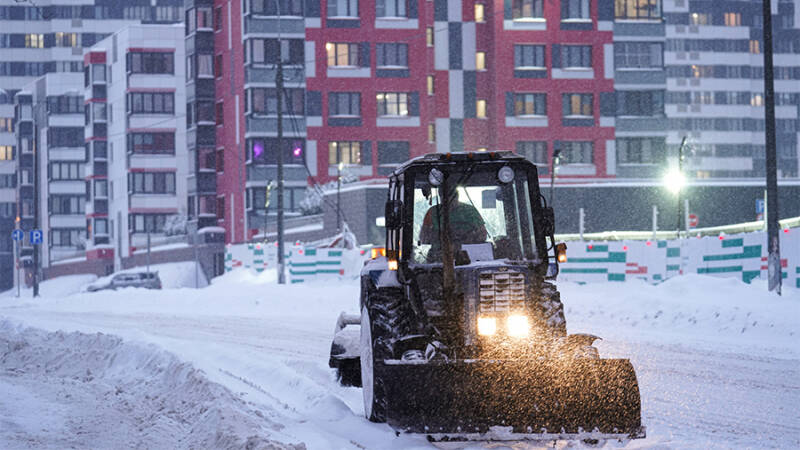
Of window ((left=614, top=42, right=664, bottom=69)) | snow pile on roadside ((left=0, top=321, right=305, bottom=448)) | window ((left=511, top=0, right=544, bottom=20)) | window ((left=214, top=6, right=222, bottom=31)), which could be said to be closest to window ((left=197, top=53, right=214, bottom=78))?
window ((left=214, top=6, right=222, bottom=31))

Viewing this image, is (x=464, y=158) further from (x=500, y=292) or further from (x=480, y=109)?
(x=480, y=109)

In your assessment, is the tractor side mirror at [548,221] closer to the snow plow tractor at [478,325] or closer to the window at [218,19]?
the snow plow tractor at [478,325]

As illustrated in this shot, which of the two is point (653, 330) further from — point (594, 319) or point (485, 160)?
point (485, 160)

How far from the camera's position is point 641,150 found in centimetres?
7019

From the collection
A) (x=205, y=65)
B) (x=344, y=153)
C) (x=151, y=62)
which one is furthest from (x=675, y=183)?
(x=151, y=62)

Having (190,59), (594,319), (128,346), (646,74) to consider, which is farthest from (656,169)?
(128,346)

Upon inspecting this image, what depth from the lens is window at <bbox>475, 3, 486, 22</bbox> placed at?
70875 mm

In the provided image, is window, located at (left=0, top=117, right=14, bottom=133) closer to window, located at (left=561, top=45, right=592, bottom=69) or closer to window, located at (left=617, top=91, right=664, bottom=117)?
window, located at (left=561, top=45, right=592, bottom=69)

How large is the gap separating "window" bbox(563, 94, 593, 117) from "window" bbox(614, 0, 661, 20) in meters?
5.99

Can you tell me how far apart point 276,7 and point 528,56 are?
1631 cm

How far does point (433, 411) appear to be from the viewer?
850 centimetres

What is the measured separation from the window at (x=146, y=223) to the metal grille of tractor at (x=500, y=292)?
78.4 meters

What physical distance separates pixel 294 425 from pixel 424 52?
59.9 meters

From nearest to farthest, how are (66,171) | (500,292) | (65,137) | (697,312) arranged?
(500,292) < (697,312) < (65,137) < (66,171)
